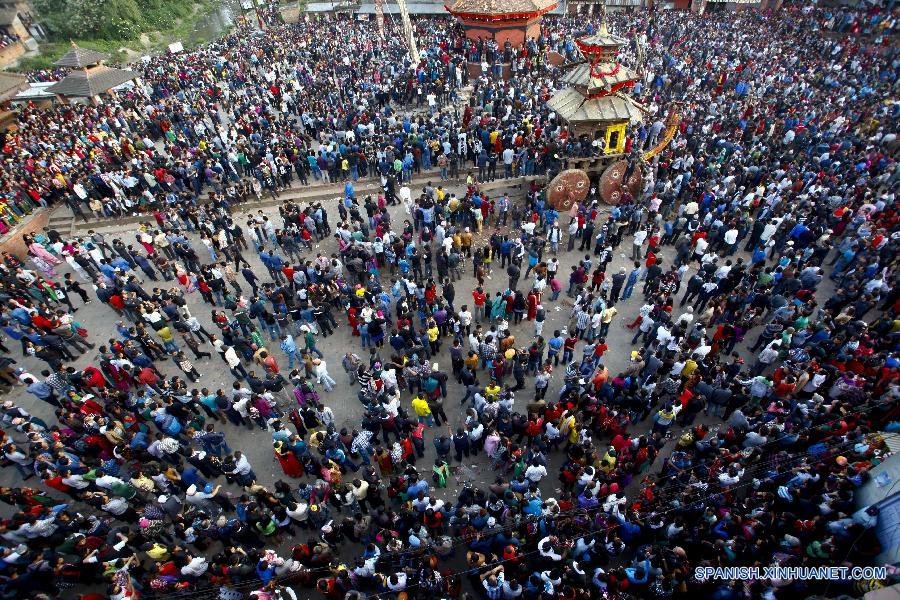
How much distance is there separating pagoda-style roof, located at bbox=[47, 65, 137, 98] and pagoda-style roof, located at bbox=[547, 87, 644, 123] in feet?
82.5

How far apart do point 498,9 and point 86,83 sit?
77.0ft

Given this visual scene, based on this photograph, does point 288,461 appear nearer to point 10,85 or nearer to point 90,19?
point 10,85

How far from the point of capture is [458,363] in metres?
10.7

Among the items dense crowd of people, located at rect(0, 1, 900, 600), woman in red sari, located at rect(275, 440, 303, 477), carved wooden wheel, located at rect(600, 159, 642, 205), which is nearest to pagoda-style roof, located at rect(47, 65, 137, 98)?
dense crowd of people, located at rect(0, 1, 900, 600)

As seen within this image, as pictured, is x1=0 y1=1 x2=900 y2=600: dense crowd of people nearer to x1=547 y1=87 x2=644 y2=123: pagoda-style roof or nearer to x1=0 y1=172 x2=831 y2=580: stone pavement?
x1=0 y1=172 x2=831 y2=580: stone pavement

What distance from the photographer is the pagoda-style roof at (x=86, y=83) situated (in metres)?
24.3

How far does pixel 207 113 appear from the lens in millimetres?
24609

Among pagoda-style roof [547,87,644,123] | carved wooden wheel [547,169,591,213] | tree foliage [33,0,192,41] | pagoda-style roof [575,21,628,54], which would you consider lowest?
carved wooden wheel [547,169,591,213]

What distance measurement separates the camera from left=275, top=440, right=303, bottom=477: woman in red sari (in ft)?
29.7

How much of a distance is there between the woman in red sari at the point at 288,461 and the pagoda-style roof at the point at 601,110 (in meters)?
14.1

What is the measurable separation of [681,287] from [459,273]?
276 inches

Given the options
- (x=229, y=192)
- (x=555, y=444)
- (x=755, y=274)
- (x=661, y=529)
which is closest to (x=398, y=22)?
(x=229, y=192)

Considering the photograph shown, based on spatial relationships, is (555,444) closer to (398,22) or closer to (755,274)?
(755,274)

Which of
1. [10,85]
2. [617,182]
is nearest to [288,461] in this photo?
[617,182]
